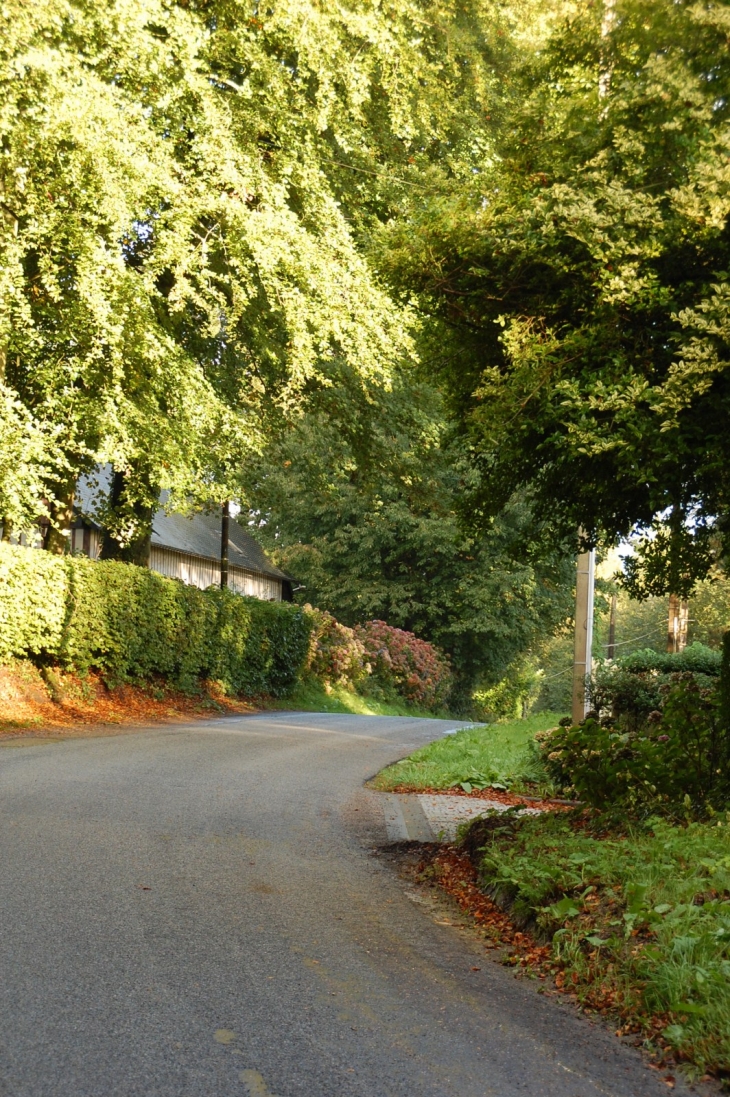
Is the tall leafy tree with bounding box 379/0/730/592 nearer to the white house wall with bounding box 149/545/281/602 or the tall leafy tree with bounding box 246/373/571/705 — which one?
the tall leafy tree with bounding box 246/373/571/705

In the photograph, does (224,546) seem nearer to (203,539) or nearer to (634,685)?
(203,539)

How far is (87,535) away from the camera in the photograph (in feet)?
104

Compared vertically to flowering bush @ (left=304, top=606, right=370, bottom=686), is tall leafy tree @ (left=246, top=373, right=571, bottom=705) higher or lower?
higher

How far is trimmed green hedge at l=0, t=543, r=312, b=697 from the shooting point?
17.0 m

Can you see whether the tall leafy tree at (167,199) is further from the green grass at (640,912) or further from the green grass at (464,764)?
the green grass at (640,912)

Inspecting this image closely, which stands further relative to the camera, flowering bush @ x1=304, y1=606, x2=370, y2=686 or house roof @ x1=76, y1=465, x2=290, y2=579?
house roof @ x1=76, y1=465, x2=290, y2=579

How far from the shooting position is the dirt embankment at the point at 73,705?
1631 cm

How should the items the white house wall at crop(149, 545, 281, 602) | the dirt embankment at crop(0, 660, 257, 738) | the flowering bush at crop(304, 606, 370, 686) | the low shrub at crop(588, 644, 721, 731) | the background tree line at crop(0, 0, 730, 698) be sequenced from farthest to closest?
the white house wall at crop(149, 545, 281, 602), the flowering bush at crop(304, 606, 370, 686), the dirt embankment at crop(0, 660, 257, 738), the low shrub at crop(588, 644, 721, 731), the background tree line at crop(0, 0, 730, 698)

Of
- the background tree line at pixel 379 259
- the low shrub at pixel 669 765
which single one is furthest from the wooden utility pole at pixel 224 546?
the low shrub at pixel 669 765

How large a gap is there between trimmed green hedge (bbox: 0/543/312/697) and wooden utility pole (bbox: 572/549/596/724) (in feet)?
28.5

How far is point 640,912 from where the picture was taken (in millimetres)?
5266

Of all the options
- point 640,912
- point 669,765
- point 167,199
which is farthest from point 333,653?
point 640,912

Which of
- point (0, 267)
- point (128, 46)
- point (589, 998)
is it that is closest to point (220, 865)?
point (589, 998)

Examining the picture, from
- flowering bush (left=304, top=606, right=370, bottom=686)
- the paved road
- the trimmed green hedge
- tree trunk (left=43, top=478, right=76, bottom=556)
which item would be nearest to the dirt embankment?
the trimmed green hedge
